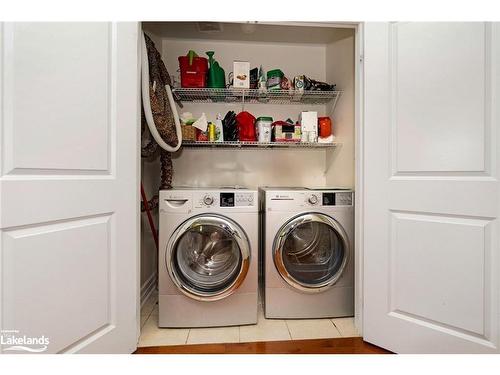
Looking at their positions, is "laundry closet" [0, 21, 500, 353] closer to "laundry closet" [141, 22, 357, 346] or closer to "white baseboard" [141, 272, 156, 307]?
"white baseboard" [141, 272, 156, 307]

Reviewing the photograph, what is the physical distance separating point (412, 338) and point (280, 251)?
791 mm

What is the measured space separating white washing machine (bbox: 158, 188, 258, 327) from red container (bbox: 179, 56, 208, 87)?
2.83 ft

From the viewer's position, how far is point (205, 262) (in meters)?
1.58

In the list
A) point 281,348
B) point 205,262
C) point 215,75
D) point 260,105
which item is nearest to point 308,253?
point 281,348

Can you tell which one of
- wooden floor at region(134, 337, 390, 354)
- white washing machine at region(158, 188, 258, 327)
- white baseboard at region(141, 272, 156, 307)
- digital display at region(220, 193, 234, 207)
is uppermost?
digital display at region(220, 193, 234, 207)

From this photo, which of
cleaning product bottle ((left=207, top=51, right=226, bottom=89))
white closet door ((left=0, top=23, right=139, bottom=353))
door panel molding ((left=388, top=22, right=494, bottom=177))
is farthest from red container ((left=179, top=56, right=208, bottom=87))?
door panel molding ((left=388, top=22, right=494, bottom=177))

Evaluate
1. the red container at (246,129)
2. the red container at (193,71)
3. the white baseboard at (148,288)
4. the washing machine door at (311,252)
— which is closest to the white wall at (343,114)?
the washing machine door at (311,252)

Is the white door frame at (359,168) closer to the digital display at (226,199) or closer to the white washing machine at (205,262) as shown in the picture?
the white washing machine at (205,262)

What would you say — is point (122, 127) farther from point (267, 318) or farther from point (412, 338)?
point (412, 338)

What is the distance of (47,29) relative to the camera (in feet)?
3.02

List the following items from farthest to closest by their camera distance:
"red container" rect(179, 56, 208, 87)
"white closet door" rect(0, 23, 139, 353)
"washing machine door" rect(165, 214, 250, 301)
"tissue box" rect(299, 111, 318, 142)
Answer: "tissue box" rect(299, 111, 318, 142)
"red container" rect(179, 56, 208, 87)
"washing machine door" rect(165, 214, 250, 301)
"white closet door" rect(0, 23, 139, 353)

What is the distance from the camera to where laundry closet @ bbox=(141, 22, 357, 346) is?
195 centimetres

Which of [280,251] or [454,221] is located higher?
[454,221]
